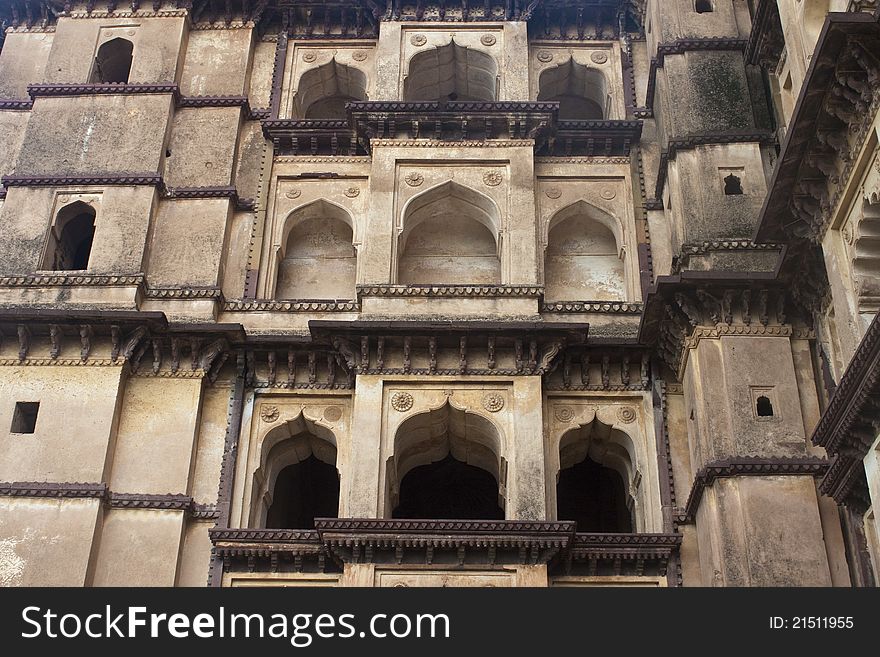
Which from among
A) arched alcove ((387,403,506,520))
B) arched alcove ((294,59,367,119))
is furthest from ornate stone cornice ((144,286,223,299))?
arched alcove ((294,59,367,119))

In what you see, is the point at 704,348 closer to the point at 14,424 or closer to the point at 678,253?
the point at 678,253

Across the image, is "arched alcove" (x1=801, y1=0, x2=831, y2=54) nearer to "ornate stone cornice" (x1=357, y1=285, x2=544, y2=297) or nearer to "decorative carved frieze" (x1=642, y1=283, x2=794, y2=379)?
"decorative carved frieze" (x1=642, y1=283, x2=794, y2=379)

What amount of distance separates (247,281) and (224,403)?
6.71 feet

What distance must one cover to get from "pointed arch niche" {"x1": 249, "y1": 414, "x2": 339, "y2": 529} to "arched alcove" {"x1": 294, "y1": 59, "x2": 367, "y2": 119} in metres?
5.71

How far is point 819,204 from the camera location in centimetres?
1521

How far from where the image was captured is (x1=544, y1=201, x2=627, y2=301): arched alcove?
784 inches

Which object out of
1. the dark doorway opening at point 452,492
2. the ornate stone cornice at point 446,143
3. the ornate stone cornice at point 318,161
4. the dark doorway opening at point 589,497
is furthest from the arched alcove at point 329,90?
the dark doorway opening at point 589,497

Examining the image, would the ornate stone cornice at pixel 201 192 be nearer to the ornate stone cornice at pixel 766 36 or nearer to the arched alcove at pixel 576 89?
the arched alcove at pixel 576 89

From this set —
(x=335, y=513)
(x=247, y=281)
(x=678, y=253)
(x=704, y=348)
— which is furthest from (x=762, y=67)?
(x=335, y=513)

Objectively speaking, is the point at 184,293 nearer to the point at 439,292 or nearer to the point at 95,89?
the point at 439,292

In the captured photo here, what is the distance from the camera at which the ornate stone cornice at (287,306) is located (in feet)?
62.1

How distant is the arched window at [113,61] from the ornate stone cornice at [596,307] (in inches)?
324

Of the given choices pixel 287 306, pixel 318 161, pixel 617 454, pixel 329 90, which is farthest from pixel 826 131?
pixel 329 90

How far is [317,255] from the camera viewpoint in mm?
20484
